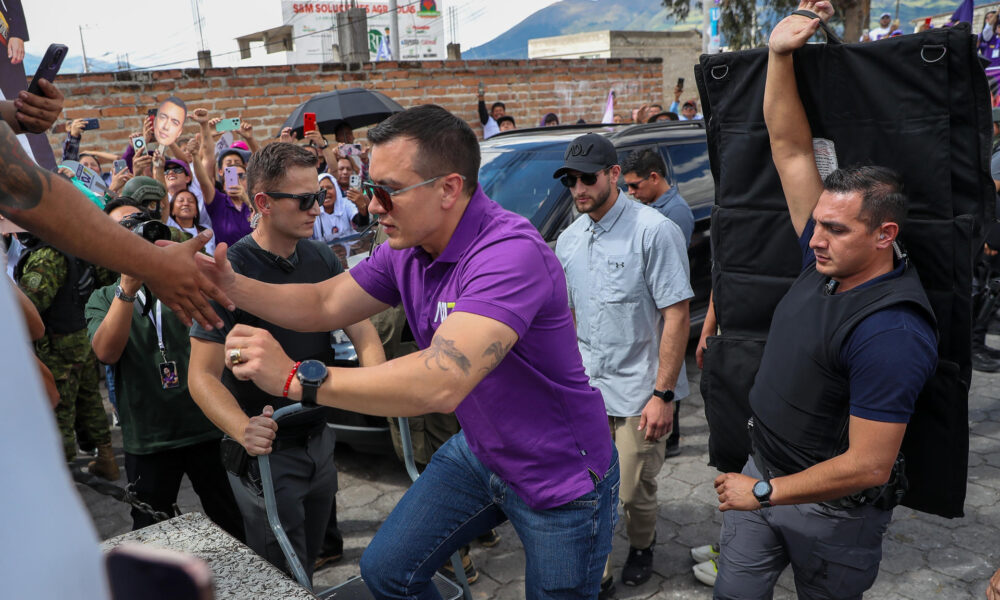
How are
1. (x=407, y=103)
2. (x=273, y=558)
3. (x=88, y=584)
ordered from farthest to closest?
1. (x=407, y=103)
2. (x=273, y=558)
3. (x=88, y=584)

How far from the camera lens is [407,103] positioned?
11.8 m

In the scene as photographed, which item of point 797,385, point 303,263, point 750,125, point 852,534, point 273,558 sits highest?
point 750,125

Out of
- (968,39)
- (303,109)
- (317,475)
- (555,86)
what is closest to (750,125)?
(968,39)

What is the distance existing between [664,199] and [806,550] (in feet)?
10.3

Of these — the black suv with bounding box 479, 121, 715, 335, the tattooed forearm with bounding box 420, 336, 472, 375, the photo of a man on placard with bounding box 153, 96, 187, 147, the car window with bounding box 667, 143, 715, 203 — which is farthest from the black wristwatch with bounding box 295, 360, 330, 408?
the photo of a man on placard with bounding box 153, 96, 187, 147

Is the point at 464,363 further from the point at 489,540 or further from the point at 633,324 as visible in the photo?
the point at 489,540

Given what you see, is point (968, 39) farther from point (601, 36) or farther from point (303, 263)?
point (601, 36)

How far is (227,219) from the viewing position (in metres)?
6.23

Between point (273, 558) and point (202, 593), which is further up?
point (202, 593)

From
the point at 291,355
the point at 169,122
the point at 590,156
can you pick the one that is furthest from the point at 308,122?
the point at 291,355

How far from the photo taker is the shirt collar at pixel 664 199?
17.2ft

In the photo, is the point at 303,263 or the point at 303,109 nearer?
the point at 303,263

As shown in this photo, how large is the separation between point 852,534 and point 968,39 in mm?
1575

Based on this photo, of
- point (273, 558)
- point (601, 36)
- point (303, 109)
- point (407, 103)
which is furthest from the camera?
point (601, 36)
